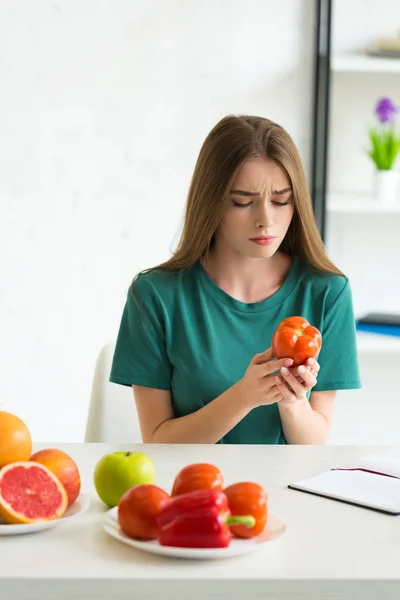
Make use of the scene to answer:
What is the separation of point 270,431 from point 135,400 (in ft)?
0.93

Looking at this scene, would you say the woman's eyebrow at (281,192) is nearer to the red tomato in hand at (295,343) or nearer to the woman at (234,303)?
the woman at (234,303)

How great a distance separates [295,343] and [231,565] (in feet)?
1.82

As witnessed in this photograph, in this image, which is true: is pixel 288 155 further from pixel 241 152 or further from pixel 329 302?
pixel 329 302

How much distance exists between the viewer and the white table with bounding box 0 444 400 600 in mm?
984

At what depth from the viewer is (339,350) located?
1.93 m

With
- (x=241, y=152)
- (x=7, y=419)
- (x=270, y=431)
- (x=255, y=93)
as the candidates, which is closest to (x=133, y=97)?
(x=255, y=93)

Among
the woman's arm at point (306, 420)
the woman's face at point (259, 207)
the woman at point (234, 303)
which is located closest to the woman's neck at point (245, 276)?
the woman at point (234, 303)

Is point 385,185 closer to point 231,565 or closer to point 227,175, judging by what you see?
point 227,175

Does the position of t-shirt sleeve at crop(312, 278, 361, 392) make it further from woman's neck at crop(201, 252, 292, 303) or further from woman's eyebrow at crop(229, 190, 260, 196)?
woman's eyebrow at crop(229, 190, 260, 196)

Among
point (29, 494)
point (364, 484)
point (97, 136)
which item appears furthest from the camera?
point (97, 136)

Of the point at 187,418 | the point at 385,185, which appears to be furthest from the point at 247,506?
the point at 385,185

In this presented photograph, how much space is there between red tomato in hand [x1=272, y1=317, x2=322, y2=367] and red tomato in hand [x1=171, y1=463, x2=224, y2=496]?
440mm

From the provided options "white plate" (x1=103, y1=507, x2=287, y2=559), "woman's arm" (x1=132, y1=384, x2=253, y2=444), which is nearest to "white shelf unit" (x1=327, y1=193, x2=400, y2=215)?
"woman's arm" (x1=132, y1=384, x2=253, y2=444)

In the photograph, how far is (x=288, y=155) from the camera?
1.84 metres
